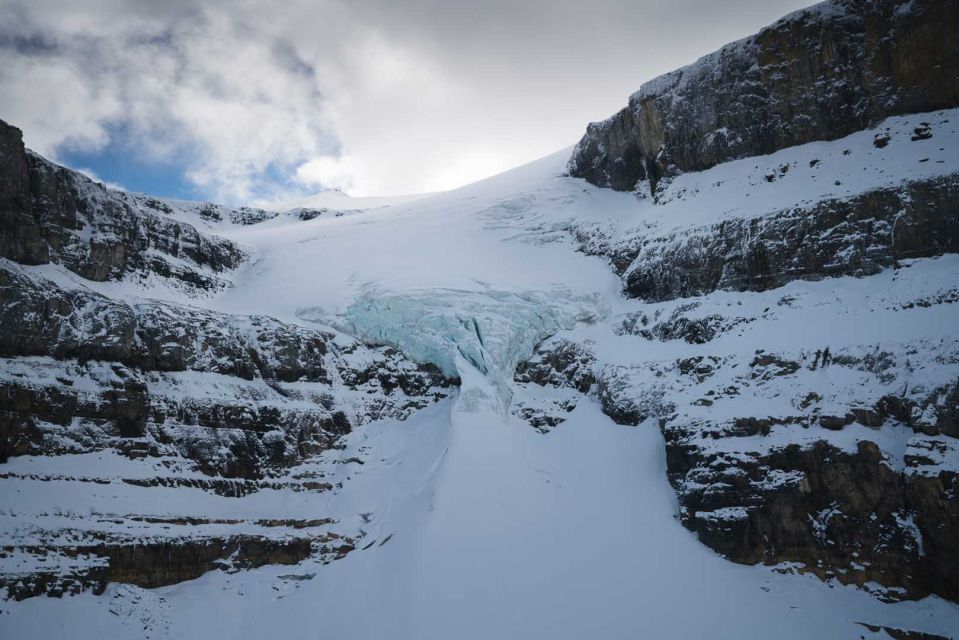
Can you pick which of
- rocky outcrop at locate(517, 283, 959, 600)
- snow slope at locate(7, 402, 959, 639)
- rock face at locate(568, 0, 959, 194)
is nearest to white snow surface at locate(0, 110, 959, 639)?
snow slope at locate(7, 402, 959, 639)

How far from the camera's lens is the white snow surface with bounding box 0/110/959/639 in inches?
1272

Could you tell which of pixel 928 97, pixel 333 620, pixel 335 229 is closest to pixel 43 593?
pixel 333 620

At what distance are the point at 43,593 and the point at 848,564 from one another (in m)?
38.1

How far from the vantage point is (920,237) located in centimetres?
3934

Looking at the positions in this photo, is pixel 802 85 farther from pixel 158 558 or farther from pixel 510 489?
pixel 158 558

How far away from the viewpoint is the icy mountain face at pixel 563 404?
106 ft

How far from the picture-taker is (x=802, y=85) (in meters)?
50.4

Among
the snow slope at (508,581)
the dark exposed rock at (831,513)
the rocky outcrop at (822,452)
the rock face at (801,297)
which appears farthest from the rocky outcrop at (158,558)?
the rocky outcrop at (822,452)

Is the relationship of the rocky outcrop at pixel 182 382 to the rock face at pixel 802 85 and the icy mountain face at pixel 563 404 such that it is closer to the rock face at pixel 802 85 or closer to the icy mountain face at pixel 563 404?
the icy mountain face at pixel 563 404

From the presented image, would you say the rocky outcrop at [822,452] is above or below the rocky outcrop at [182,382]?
below

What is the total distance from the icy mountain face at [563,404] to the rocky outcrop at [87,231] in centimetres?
25

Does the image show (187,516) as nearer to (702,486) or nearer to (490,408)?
(490,408)

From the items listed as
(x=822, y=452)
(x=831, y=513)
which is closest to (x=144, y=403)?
(x=822, y=452)

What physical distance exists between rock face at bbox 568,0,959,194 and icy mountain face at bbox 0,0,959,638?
0.75ft
